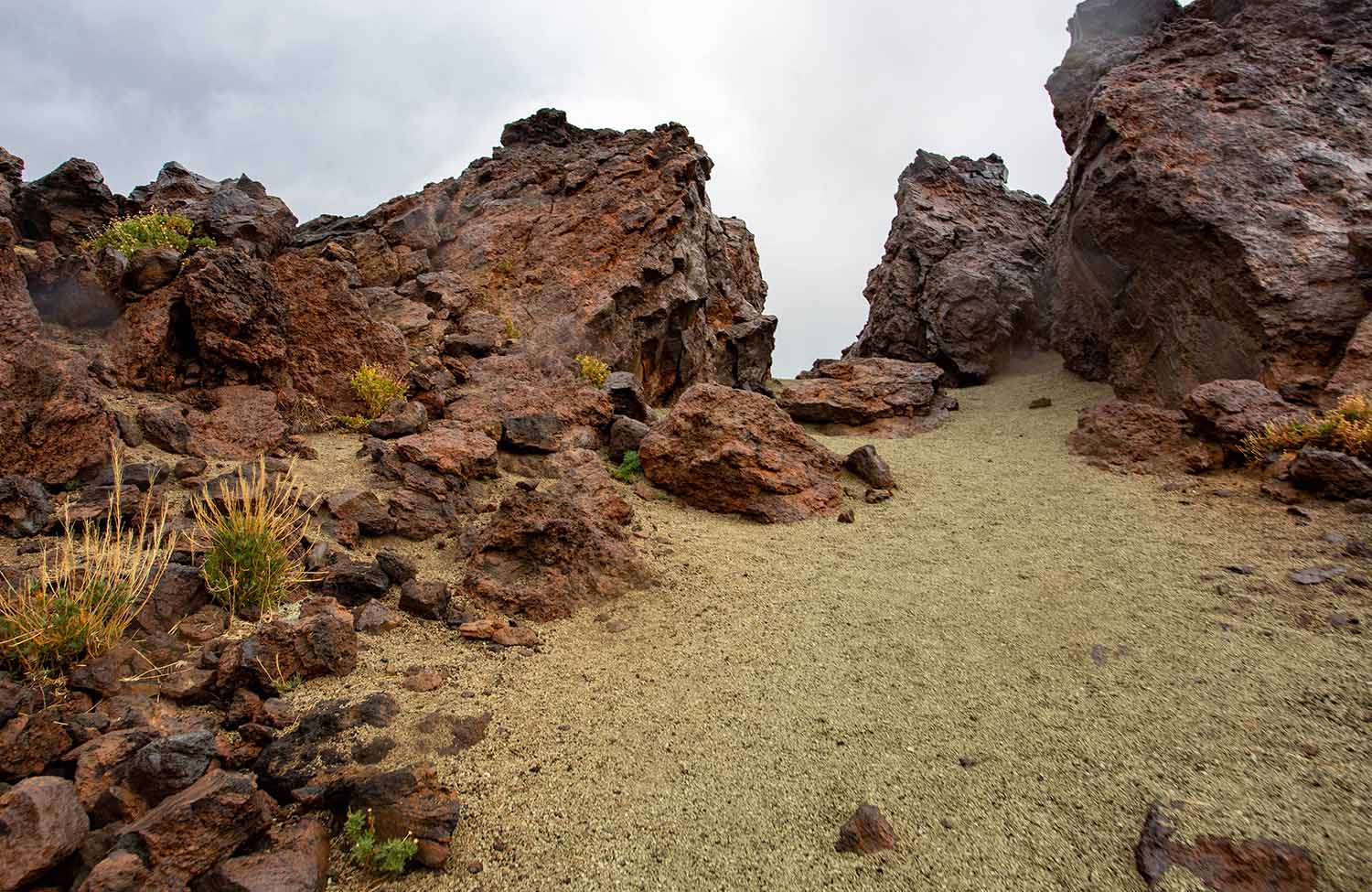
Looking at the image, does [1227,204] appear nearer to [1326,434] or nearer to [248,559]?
[1326,434]

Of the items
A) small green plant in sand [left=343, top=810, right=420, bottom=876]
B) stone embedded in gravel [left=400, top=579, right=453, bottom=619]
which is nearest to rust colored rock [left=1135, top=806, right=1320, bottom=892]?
small green plant in sand [left=343, top=810, right=420, bottom=876]

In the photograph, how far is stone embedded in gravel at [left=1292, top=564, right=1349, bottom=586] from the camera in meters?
5.36

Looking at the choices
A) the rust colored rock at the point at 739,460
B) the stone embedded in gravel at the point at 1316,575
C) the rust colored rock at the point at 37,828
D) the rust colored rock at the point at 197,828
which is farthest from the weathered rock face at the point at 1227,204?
the rust colored rock at the point at 37,828

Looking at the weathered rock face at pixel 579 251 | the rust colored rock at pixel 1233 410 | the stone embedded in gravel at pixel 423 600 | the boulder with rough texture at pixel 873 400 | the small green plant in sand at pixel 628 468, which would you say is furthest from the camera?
the boulder with rough texture at pixel 873 400

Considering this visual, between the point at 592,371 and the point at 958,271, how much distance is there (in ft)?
40.7

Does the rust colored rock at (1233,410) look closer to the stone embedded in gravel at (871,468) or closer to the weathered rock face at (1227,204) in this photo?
the weathered rock face at (1227,204)

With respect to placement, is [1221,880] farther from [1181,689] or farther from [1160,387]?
[1160,387]

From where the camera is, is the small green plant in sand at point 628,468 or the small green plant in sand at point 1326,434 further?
the small green plant in sand at point 628,468

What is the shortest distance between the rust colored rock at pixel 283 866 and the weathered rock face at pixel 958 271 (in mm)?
17912

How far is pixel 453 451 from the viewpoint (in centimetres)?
750

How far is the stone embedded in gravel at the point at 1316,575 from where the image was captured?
5355 millimetres

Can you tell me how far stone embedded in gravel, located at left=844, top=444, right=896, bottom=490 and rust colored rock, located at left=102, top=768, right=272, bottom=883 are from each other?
780 centimetres

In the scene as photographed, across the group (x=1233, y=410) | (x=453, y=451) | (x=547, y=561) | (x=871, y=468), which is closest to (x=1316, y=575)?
(x=1233, y=410)

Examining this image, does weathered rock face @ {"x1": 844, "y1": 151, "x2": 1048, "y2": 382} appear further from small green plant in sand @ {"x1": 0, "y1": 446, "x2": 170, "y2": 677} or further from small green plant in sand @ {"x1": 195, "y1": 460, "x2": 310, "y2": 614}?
small green plant in sand @ {"x1": 0, "y1": 446, "x2": 170, "y2": 677}
